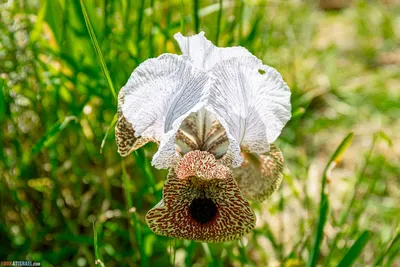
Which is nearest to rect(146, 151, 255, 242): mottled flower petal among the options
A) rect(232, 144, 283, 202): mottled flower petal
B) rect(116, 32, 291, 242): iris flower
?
rect(116, 32, 291, 242): iris flower

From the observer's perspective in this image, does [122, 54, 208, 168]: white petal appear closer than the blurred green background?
Yes

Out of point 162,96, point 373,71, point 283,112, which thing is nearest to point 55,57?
point 162,96

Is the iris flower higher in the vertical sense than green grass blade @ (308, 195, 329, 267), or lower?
higher

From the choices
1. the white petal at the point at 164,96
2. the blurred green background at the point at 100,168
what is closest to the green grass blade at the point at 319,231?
the blurred green background at the point at 100,168

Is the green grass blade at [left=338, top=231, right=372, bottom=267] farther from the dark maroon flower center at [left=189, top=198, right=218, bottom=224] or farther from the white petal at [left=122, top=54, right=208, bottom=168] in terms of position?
the white petal at [left=122, top=54, right=208, bottom=168]

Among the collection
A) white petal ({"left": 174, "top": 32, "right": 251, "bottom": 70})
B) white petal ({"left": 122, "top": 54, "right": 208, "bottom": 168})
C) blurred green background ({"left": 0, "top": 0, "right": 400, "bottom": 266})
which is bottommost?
blurred green background ({"left": 0, "top": 0, "right": 400, "bottom": 266})

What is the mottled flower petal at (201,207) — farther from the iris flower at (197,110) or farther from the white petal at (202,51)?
the white petal at (202,51)

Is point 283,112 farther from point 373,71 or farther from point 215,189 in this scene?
point 373,71
